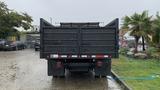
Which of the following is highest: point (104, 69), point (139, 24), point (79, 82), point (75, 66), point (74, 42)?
point (139, 24)

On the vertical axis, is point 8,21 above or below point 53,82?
above

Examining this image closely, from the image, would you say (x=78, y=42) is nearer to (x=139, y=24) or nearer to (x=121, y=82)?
(x=121, y=82)

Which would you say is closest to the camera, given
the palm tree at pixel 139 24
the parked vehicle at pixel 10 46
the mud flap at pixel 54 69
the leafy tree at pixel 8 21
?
the mud flap at pixel 54 69

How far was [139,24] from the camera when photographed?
40.9 meters

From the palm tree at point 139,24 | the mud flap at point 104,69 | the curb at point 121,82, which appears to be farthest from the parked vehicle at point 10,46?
the mud flap at point 104,69

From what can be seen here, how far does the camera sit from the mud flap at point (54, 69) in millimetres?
18125

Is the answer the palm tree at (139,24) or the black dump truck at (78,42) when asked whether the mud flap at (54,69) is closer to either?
the black dump truck at (78,42)

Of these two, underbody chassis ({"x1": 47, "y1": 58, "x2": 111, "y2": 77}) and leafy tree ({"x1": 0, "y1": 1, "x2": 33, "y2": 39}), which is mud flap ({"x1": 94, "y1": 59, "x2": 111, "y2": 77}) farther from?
leafy tree ({"x1": 0, "y1": 1, "x2": 33, "y2": 39})

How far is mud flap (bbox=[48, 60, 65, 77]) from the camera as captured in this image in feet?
59.5

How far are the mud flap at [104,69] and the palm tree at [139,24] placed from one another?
2207 cm

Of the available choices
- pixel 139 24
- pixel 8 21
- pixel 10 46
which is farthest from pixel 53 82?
pixel 8 21

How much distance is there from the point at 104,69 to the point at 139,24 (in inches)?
906

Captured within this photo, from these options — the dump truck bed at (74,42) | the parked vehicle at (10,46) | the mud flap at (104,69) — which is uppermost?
the dump truck bed at (74,42)

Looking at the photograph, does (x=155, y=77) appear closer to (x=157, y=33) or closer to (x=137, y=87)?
(x=137, y=87)
